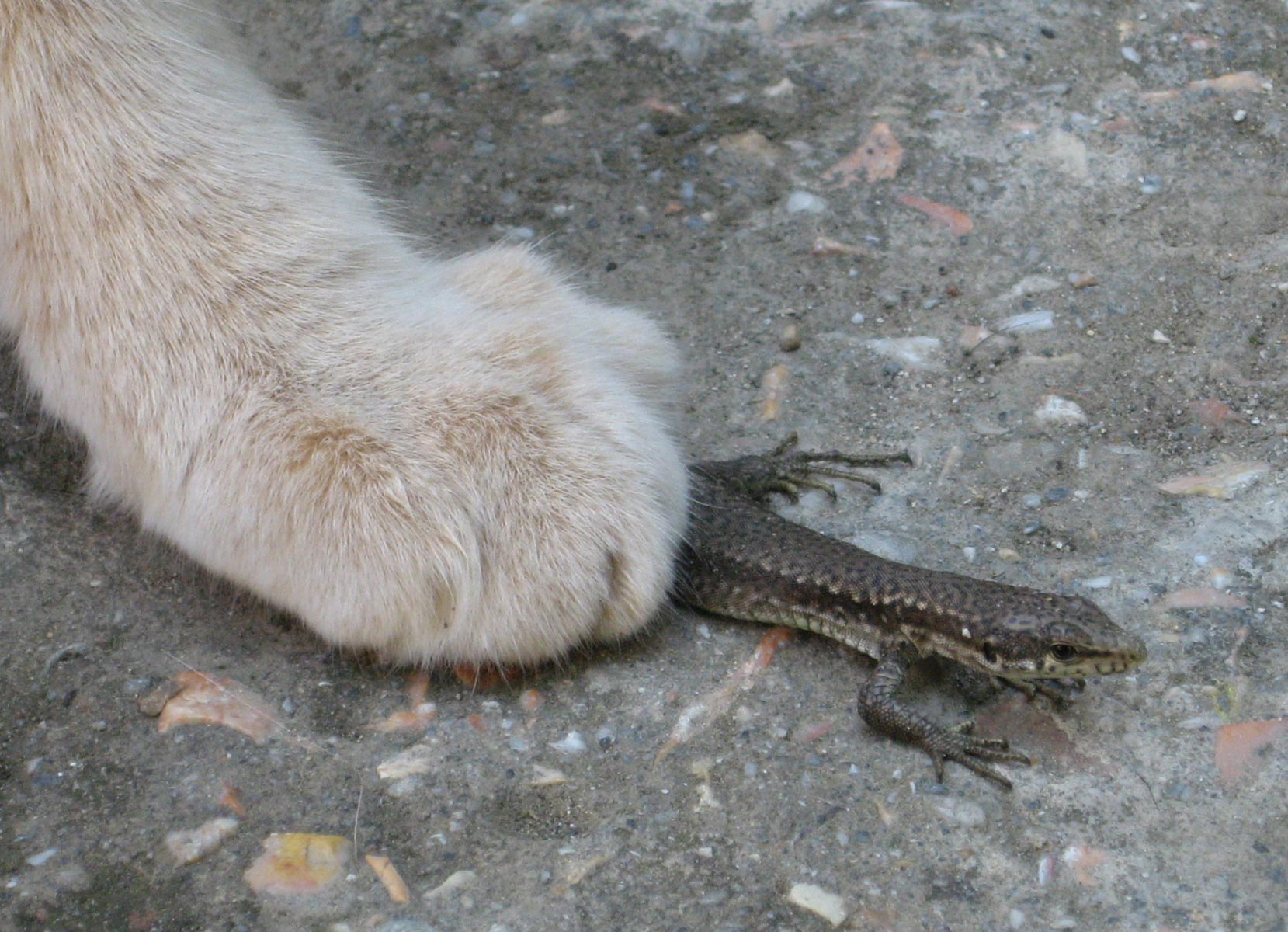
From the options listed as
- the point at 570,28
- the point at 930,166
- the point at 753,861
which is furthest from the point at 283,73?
the point at 753,861

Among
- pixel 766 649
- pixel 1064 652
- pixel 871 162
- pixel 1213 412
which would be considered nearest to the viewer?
pixel 1064 652

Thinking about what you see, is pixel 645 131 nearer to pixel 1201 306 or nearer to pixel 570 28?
pixel 570 28

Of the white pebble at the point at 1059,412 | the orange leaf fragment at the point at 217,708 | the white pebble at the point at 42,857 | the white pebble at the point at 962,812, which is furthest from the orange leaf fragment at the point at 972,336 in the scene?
the white pebble at the point at 42,857

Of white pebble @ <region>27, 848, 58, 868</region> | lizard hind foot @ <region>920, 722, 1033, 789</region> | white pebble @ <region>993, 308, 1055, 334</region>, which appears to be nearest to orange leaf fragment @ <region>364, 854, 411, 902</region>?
white pebble @ <region>27, 848, 58, 868</region>

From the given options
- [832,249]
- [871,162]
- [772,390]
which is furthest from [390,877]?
[871,162]

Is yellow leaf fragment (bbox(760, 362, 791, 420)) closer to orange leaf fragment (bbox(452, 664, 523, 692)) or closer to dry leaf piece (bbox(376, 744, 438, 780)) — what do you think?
orange leaf fragment (bbox(452, 664, 523, 692))

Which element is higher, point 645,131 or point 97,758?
point 645,131

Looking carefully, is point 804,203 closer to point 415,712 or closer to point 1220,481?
point 1220,481
